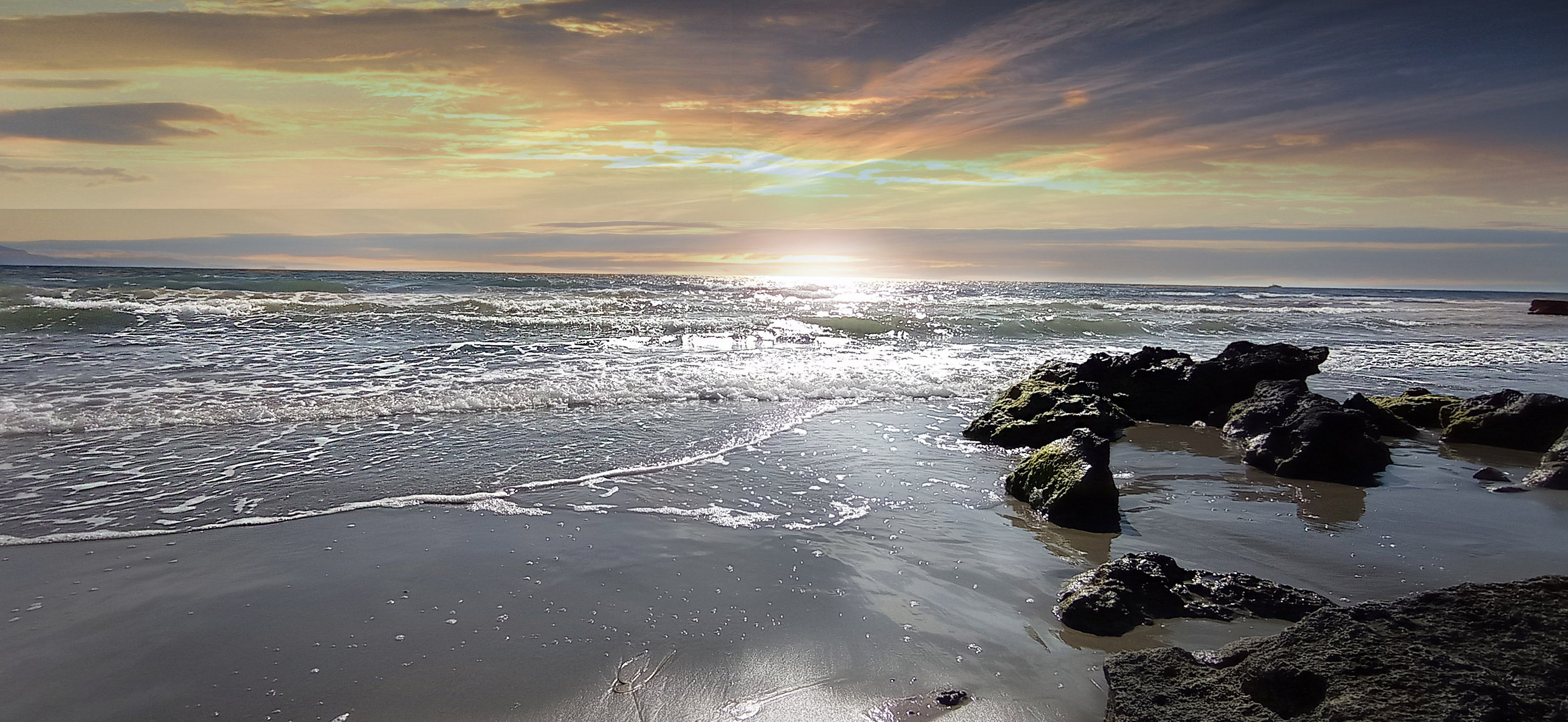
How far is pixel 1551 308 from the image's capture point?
136ft

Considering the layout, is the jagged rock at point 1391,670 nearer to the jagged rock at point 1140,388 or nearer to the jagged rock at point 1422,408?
the jagged rock at point 1140,388

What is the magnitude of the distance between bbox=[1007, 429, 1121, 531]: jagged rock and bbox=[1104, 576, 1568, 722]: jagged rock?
2.60 metres

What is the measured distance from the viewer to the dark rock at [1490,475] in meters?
7.08

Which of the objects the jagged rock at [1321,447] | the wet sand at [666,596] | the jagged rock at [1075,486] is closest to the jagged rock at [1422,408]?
the jagged rock at [1321,447]

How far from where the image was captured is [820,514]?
19.4 ft

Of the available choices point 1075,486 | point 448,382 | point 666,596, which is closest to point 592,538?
point 666,596

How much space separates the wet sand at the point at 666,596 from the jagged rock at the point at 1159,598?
0.10 meters

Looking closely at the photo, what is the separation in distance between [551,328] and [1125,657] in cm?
2118

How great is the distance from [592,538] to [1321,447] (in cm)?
679

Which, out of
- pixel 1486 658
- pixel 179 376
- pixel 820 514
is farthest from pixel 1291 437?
pixel 179 376

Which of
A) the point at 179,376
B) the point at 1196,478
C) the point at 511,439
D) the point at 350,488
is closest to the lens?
the point at 350,488

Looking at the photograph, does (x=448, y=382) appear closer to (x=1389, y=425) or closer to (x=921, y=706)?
(x=921, y=706)

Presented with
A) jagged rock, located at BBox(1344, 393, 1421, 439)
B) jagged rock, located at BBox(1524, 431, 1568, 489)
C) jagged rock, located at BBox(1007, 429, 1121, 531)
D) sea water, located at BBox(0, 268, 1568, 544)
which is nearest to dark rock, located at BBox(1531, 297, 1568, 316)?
sea water, located at BBox(0, 268, 1568, 544)

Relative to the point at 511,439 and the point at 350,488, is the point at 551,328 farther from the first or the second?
the point at 350,488
